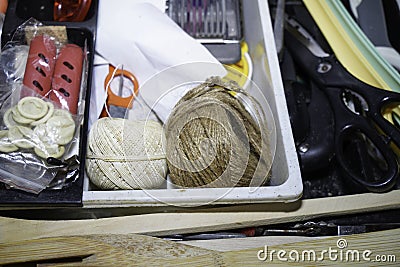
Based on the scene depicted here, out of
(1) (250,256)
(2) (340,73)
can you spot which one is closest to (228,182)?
(1) (250,256)

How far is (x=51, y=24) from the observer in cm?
69

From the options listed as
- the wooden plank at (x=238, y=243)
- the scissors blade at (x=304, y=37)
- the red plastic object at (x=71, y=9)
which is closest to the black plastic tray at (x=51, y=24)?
the red plastic object at (x=71, y=9)

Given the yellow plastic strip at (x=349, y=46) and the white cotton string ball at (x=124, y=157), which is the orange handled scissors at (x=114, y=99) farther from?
the yellow plastic strip at (x=349, y=46)

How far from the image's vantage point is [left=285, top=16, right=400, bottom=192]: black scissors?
0.63 m

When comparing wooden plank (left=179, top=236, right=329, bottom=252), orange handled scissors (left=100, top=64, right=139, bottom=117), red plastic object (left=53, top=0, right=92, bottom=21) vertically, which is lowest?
wooden plank (left=179, top=236, right=329, bottom=252)

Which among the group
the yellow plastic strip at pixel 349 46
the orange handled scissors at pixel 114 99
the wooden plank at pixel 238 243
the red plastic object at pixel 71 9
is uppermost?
the red plastic object at pixel 71 9

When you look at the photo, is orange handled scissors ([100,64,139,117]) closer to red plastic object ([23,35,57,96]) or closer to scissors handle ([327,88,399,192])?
red plastic object ([23,35,57,96])

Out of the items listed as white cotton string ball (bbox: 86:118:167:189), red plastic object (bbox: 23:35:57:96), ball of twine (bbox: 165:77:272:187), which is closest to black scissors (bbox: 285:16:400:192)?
ball of twine (bbox: 165:77:272:187)

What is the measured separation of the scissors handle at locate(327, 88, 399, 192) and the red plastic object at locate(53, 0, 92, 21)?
0.35m

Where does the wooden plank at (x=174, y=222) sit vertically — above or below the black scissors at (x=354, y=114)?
below

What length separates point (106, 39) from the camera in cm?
73

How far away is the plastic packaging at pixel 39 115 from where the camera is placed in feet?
1.89

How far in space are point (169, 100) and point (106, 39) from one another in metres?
0.13

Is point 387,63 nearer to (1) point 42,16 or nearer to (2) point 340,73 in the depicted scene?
(2) point 340,73
